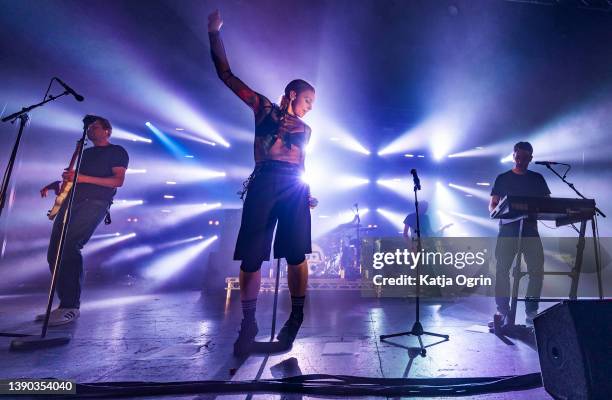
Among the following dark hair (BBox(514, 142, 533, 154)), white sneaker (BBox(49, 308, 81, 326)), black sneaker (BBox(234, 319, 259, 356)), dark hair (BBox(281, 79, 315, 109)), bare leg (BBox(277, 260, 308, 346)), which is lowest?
white sneaker (BBox(49, 308, 81, 326))

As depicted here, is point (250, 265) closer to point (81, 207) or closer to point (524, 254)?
point (81, 207)

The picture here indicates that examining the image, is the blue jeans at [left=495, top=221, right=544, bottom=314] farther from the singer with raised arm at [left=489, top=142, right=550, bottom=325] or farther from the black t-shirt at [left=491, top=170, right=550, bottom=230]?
the black t-shirt at [left=491, top=170, right=550, bottom=230]

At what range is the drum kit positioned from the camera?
26.6 ft

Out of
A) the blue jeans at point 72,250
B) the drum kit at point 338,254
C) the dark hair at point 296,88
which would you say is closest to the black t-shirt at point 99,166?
the blue jeans at point 72,250

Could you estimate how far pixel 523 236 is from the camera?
11.1ft

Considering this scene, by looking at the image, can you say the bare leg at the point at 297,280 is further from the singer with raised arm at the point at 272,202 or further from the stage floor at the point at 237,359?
the stage floor at the point at 237,359

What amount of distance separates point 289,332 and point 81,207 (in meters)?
2.86

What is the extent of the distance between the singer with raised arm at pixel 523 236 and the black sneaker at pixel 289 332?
7.47 feet

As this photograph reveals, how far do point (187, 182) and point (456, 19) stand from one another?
10.7m

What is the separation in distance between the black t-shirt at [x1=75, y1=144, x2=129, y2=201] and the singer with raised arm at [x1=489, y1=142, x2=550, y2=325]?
4609 millimetres

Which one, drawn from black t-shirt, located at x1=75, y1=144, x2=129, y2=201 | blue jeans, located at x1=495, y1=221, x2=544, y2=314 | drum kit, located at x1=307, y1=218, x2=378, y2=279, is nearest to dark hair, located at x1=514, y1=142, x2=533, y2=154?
blue jeans, located at x1=495, y1=221, x2=544, y2=314

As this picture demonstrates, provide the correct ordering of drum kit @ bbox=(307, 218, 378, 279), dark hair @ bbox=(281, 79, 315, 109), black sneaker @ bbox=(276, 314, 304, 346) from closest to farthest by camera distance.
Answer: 1. black sneaker @ bbox=(276, 314, 304, 346)
2. dark hair @ bbox=(281, 79, 315, 109)
3. drum kit @ bbox=(307, 218, 378, 279)

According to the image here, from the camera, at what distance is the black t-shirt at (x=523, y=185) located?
11.7ft

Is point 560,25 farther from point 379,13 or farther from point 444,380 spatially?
point 444,380
